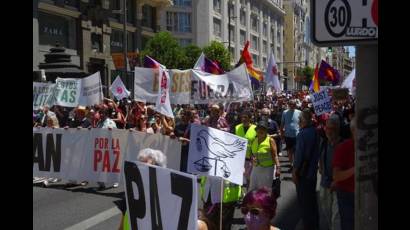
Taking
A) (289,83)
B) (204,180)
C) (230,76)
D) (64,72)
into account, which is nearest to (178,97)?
(230,76)

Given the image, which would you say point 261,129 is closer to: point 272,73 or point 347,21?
point 347,21

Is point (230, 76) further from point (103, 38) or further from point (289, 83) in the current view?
point (289, 83)

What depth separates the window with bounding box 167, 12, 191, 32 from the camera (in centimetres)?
6812

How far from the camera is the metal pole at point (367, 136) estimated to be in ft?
9.55

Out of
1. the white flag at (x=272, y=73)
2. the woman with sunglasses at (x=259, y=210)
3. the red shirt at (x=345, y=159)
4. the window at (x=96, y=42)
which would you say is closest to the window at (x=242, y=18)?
the window at (x=96, y=42)

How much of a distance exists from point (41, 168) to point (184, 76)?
393 centimetres

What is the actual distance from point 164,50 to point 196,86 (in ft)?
103

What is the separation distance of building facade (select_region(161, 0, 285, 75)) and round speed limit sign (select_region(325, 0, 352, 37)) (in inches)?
2138

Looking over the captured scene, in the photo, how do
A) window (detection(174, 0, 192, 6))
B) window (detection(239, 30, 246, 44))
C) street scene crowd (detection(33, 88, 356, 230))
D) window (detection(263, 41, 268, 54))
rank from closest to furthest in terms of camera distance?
street scene crowd (detection(33, 88, 356, 230)) < window (detection(174, 0, 192, 6)) < window (detection(239, 30, 246, 44)) < window (detection(263, 41, 268, 54))

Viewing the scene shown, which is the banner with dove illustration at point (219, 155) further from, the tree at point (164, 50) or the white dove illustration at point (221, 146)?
the tree at point (164, 50)

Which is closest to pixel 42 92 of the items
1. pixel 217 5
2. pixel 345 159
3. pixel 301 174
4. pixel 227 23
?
pixel 301 174

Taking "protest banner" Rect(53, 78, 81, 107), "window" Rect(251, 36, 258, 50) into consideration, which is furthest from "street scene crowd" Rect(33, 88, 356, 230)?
"window" Rect(251, 36, 258, 50)

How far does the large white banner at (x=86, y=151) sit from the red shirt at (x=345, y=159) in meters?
5.76

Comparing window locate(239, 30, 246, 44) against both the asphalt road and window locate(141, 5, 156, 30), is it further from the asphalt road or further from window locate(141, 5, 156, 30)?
the asphalt road
